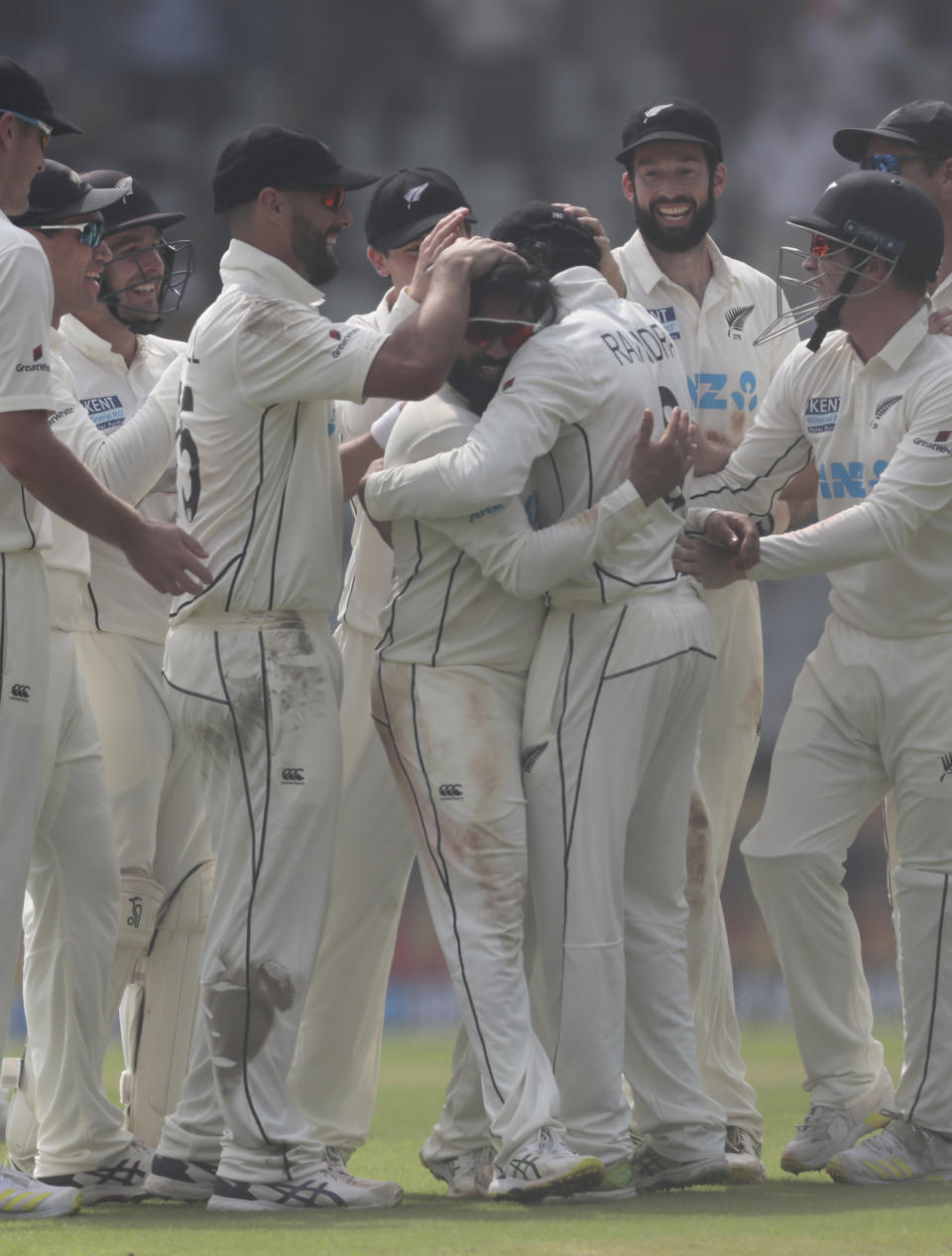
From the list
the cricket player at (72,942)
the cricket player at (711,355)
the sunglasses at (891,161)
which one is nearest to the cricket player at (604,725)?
the cricket player at (711,355)

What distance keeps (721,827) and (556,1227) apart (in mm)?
1449

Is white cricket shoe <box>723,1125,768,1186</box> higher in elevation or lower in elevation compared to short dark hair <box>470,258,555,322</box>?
lower

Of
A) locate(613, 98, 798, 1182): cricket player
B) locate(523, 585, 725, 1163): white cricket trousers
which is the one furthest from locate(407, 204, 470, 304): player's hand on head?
locate(613, 98, 798, 1182): cricket player

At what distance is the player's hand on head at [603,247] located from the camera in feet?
12.3

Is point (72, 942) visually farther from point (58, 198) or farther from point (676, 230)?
point (676, 230)

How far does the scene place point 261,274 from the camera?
350 centimetres

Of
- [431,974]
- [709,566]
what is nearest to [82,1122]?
[709,566]

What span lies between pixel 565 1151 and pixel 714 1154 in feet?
1.62

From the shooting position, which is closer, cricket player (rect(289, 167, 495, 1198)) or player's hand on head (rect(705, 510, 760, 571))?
player's hand on head (rect(705, 510, 760, 571))

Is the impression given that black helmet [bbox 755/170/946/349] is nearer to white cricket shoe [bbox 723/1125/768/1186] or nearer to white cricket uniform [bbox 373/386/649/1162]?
white cricket uniform [bbox 373/386/649/1162]

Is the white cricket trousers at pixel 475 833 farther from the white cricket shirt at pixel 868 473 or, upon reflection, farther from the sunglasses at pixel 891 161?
the sunglasses at pixel 891 161

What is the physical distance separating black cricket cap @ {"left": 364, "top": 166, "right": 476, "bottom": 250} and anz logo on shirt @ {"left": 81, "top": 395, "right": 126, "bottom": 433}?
67cm

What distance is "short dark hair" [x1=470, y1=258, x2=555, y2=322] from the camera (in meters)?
3.45

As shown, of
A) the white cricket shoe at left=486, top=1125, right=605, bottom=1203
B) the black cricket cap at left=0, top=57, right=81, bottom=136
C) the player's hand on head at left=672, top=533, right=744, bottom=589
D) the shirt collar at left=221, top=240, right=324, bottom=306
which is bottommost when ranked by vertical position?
the white cricket shoe at left=486, top=1125, right=605, bottom=1203
